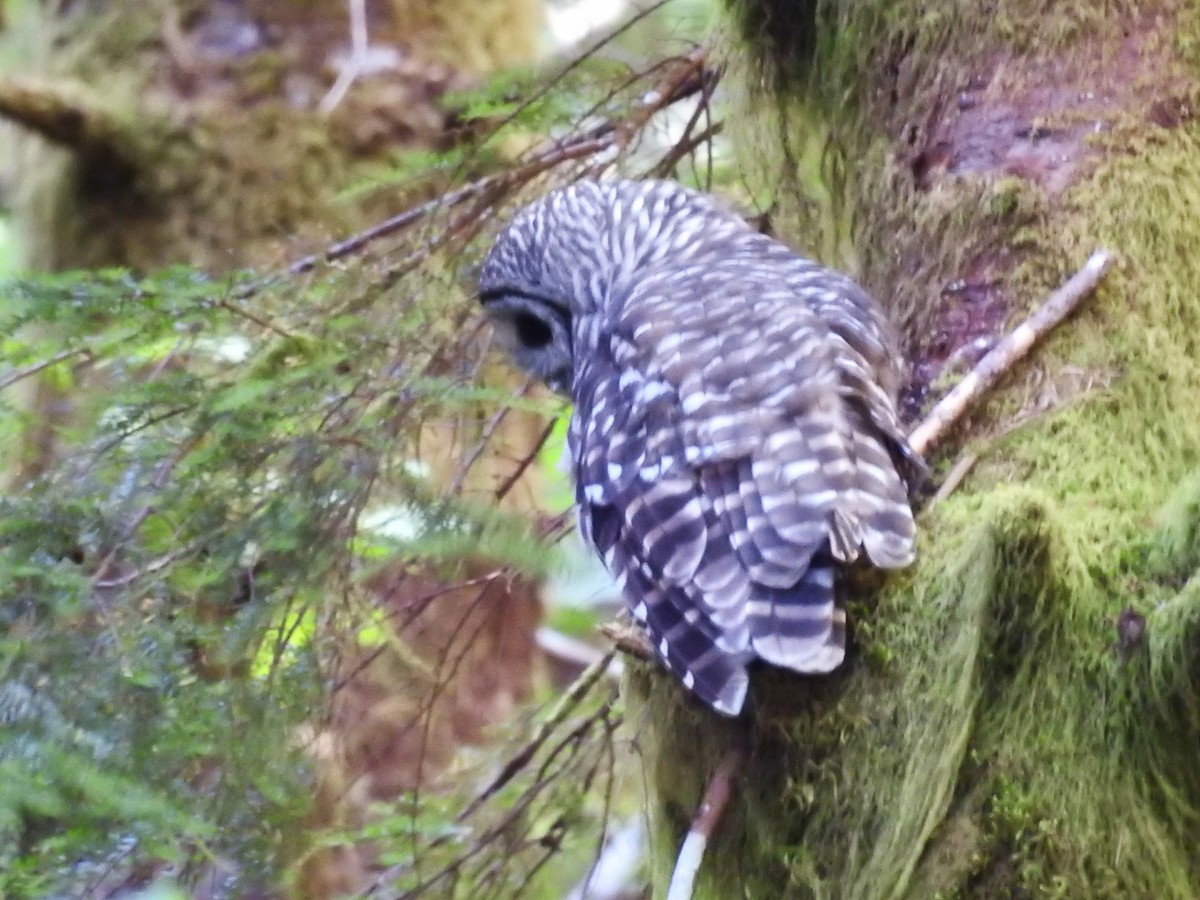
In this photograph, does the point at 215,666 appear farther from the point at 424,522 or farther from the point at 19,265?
the point at 19,265

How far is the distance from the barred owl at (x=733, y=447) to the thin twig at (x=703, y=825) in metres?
0.12

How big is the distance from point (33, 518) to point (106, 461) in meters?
0.20

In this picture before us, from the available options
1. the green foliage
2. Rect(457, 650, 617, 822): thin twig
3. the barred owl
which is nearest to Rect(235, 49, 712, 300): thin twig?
the barred owl

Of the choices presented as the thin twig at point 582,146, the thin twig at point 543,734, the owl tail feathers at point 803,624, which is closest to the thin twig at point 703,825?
the owl tail feathers at point 803,624

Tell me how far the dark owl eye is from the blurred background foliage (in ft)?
0.27

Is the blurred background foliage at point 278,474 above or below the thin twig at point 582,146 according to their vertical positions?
below

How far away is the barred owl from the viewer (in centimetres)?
186

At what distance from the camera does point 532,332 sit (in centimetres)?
308

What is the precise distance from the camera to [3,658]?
2088 mm

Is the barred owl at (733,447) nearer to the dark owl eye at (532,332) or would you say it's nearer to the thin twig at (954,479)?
the thin twig at (954,479)

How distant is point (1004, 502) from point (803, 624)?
312 mm

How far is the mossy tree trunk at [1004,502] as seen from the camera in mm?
1662

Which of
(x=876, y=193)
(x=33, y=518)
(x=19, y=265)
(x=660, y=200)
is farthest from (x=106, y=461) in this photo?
(x=19, y=265)

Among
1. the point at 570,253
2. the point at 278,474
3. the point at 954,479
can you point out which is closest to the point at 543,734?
the point at 278,474
